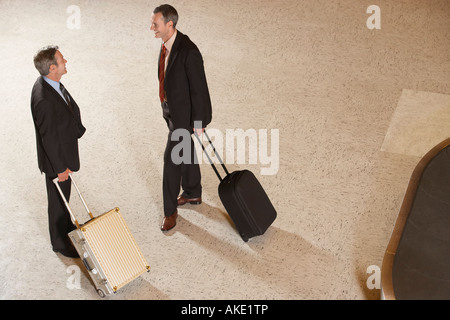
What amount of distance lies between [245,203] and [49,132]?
1.44m

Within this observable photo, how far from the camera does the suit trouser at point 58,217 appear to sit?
415 cm

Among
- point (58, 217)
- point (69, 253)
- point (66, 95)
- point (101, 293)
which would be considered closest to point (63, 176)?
point (58, 217)

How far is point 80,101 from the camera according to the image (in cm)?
609

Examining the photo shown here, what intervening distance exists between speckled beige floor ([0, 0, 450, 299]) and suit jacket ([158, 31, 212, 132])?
2.95 ft

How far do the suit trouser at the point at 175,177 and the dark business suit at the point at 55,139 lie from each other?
0.63m

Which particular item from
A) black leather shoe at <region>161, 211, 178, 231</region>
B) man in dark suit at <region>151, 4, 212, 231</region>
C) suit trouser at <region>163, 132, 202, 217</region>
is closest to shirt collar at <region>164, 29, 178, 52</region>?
man in dark suit at <region>151, 4, 212, 231</region>

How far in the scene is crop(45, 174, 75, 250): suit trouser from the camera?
13.6ft

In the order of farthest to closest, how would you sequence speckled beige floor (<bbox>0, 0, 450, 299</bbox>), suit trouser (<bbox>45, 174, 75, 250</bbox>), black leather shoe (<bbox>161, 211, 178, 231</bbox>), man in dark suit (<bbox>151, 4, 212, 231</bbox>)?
1. black leather shoe (<bbox>161, 211, 178, 231</bbox>)
2. speckled beige floor (<bbox>0, 0, 450, 299</bbox>)
3. suit trouser (<bbox>45, 174, 75, 250</bbox>)
4. man in dark suit (<bbox>151, 4, 212, 231</bbox>)

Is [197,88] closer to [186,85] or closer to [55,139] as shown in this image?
[186,85]

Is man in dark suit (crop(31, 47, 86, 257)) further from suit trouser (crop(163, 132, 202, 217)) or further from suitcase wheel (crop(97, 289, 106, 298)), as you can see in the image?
suit trouser (crop(163, 132, 202, 217))

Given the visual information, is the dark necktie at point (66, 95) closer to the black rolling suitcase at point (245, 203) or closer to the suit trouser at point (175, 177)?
the suit trouser at point (175, 177)

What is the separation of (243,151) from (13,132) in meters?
2.22

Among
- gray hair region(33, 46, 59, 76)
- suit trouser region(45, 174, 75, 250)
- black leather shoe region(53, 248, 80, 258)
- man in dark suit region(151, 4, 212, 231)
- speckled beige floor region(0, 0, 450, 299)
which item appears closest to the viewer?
gray hair region(33, 46, 59, 76)
